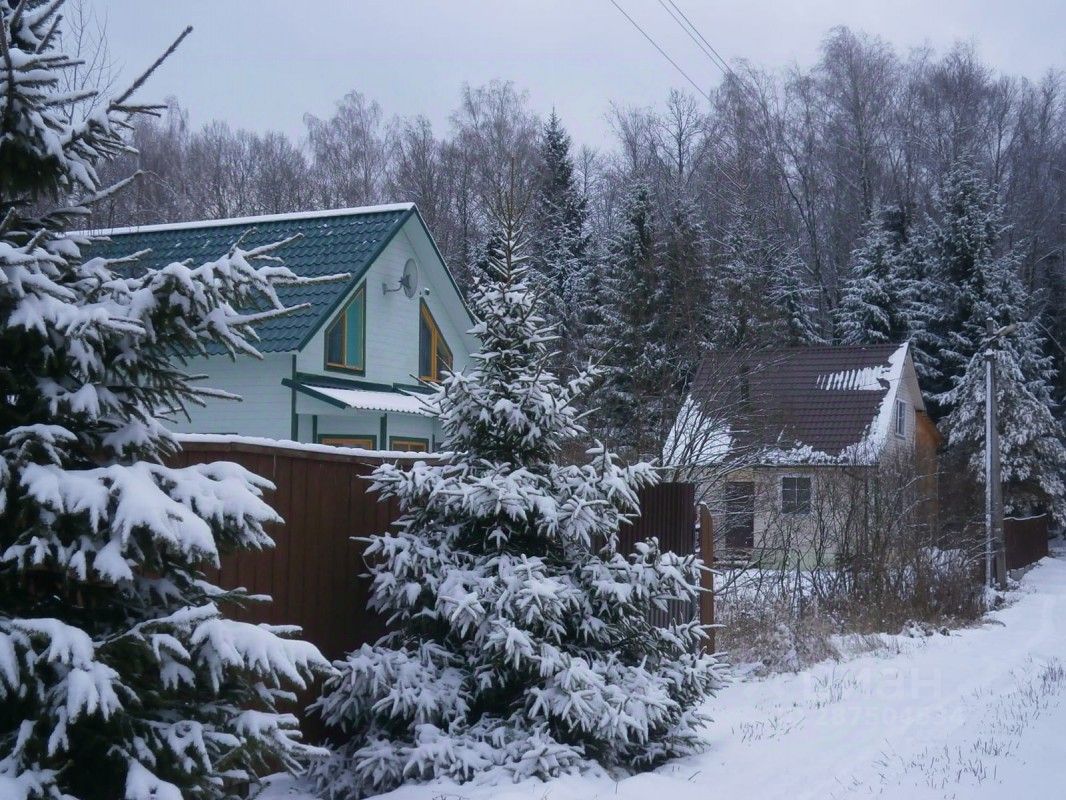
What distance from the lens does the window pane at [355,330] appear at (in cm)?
1923

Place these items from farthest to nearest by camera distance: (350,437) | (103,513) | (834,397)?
(834,397) → (350,437) → (103,513)

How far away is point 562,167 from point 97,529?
47.0m

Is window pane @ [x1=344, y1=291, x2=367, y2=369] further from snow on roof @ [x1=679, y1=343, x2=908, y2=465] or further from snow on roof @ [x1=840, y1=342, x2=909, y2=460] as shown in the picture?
snow on roof @ [x1=840, y1=342, x2=909, y2=460]

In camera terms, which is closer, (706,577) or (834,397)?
(706,577)

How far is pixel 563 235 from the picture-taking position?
4569 centimetres

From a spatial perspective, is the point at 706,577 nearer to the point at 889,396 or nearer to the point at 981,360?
the point at 889,396

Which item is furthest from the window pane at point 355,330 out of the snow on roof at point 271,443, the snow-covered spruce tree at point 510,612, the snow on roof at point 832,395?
the snow-covered spruce tree at point 510,612

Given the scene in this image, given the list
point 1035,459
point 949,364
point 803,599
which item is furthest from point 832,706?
point 949,364

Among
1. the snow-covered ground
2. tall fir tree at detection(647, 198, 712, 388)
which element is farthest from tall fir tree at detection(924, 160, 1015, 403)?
the snow-covered ground

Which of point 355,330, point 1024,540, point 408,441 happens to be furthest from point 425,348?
point 1024,540

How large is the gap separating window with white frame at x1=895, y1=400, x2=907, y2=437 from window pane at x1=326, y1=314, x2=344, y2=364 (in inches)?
826

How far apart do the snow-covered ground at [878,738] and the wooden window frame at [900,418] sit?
21.1m

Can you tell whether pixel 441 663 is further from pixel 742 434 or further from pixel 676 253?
pixel 676 253

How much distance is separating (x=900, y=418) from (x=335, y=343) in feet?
72.9
